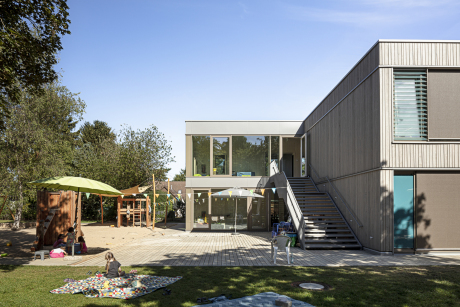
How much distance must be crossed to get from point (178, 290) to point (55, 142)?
1994 centimetres

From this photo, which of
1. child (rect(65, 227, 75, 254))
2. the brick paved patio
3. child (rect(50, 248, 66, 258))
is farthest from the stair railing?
child (rect(50, 248, 66, 258))

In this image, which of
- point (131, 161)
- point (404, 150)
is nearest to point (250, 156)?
point (404, 150)

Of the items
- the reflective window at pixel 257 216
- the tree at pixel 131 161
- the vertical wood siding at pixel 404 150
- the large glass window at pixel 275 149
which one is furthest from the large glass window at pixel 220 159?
the vertical wood siding at pixel 404 150

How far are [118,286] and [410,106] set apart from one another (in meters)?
10.7

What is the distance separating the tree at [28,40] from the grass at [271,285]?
192 inches

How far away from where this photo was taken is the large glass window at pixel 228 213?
68.2 feet

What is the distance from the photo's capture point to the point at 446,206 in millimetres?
11156

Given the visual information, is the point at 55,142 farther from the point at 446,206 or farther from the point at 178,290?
the point at 446,206

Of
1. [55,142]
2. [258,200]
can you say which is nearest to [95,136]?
[55,142]

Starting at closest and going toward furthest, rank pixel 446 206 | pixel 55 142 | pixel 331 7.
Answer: pixel 446 206 < pixel 331 7 < pixel 55 142

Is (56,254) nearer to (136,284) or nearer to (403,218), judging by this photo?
(136,284)

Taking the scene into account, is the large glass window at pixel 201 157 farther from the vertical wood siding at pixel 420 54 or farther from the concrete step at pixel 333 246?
the vertical wood siding at pixel 420 54

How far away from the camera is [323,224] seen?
48.0ft

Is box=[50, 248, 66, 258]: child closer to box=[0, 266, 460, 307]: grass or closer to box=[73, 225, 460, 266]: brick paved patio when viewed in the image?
box=[73, 225, 460, 266]: brick paved patio
